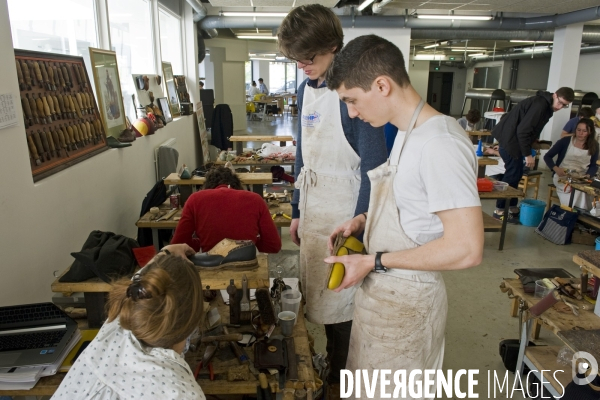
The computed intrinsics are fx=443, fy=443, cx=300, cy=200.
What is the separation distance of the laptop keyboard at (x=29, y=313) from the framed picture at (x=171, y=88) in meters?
4.90

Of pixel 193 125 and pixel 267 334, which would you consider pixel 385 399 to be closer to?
pixel 267 334

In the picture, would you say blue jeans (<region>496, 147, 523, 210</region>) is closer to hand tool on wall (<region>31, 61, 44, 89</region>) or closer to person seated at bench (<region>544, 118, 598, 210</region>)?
person seated at bench (<region>544, 118, 598, 210</region>)

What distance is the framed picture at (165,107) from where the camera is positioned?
18.4 ft

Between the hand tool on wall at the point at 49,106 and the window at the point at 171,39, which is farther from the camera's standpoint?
the window at the point at 171,39

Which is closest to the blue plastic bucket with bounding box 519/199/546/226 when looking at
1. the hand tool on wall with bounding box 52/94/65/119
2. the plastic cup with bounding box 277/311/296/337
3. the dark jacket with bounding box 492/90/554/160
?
the dark jacket with bounding box 492/90/554/160

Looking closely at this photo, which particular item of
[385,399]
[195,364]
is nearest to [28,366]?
[195,364]

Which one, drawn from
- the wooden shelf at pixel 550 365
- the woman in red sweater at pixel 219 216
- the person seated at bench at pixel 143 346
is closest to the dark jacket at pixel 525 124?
the wooden shelf at pixel 550 365

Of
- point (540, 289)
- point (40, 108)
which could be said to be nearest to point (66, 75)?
point (40, 108)

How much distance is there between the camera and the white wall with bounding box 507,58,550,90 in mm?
16453

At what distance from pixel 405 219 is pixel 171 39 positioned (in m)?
6.89

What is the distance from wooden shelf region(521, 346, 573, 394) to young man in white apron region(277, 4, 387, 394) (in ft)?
3.44

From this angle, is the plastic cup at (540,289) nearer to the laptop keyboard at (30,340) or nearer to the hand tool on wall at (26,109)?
the laptop keyboard at (30,340)

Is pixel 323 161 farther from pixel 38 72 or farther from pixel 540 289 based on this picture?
pixel 38 72

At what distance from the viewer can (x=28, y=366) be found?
1562mm
